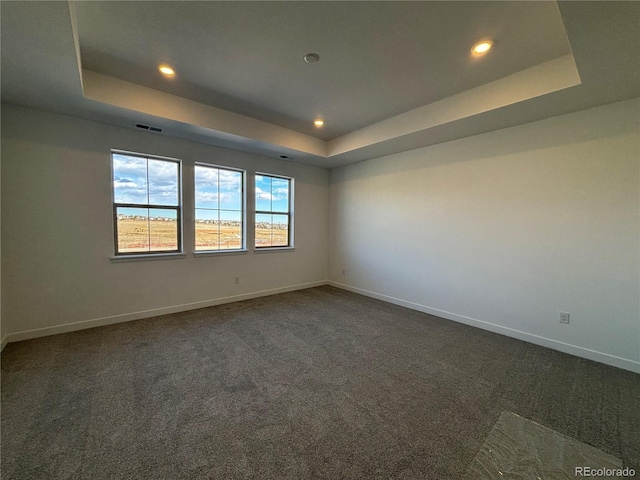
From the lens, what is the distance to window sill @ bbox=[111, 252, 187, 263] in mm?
3539

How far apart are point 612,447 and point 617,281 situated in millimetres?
1790

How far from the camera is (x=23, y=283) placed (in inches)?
118

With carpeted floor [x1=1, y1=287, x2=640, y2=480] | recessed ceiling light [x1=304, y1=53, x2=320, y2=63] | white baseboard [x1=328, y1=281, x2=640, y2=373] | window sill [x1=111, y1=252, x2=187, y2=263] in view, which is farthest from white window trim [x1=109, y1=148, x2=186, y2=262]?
white baseboard [x1=328, y1=281, x2=640, y2=373]

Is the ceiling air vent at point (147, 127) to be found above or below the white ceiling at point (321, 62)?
below

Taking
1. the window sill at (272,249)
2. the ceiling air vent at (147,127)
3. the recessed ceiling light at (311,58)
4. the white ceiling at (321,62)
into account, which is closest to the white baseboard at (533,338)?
the window sill at (272,249)

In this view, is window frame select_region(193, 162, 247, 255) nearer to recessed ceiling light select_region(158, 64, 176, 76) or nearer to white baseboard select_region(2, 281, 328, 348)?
white baseboard select_region(2, 281, 328, 348)

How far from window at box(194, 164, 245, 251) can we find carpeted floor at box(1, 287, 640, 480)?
1.61 m

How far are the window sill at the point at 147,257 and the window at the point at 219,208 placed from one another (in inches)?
13.8

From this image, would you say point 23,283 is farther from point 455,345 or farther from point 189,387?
point 455,345

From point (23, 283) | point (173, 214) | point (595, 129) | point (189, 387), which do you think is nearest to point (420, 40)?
point (595, 129)

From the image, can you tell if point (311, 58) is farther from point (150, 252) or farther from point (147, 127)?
point (150, 252)

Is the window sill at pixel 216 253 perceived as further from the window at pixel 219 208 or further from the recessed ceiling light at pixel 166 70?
the recessed ceiling light at pixel 166 70

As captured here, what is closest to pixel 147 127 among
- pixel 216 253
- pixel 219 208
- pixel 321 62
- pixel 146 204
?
pixel 146 204

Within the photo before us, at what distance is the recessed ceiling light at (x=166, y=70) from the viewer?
2639mm
